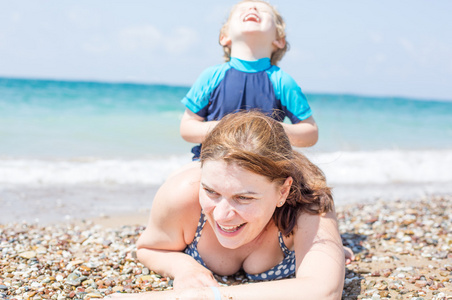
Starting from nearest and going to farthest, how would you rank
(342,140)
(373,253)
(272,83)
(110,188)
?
1. (272,83)
2. (373,253)
3. (110,188)
4. (342,140)

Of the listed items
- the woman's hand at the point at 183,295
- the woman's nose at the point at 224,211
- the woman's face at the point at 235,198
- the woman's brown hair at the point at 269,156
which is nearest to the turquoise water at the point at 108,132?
the woman's brown hair at the point at 269,156

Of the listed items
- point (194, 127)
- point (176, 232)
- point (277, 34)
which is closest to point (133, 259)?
point (176, 232)

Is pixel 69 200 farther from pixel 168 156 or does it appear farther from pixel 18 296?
pixel 168 156

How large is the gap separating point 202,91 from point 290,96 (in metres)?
0.88

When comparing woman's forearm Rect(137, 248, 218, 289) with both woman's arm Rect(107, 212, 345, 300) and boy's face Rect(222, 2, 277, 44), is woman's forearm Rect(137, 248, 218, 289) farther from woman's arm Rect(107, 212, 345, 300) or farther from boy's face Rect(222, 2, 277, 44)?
boy's face Rect(222, 2, 277, 44)

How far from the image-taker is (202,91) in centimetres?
461

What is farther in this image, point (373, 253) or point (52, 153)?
point (52, 153)

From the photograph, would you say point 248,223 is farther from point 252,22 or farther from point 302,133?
point 252,22

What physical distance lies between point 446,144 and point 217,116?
53.0ft

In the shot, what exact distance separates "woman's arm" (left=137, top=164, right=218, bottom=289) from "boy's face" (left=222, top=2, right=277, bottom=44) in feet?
5.20

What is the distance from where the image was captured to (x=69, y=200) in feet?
24.0

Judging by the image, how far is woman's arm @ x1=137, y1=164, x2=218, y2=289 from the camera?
3.60 metres

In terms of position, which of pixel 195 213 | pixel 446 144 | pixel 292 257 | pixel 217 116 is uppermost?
pixel 217 116

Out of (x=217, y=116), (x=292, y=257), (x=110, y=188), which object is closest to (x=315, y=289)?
(x=292, y=257)
